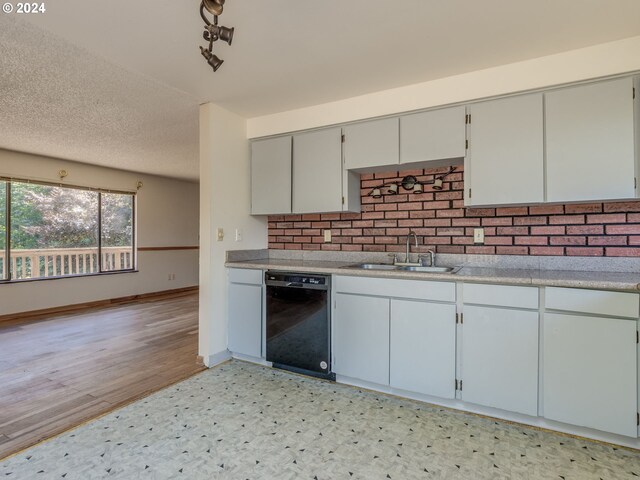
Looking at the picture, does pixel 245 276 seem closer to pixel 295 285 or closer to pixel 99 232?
pixel 295 285

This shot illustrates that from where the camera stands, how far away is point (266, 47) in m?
2.15

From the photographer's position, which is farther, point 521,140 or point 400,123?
point 400,123

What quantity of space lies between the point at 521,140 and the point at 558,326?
1.22 metres

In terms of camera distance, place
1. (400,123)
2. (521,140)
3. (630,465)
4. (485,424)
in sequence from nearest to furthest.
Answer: (630,465) → (485,424) → (521,140) → (400,123)

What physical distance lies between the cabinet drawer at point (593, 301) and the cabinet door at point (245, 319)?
2143 millimetres

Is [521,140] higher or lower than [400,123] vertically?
lower

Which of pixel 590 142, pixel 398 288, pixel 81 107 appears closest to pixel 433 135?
pixel 590 142

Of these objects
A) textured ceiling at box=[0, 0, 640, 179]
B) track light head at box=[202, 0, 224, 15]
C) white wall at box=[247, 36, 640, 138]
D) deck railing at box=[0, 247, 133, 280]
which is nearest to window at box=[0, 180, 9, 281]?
deck railing at box=[0, 247, 133, 280]

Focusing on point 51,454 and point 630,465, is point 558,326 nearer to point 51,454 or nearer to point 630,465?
point 630,465

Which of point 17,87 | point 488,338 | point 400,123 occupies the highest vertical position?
point 17,87

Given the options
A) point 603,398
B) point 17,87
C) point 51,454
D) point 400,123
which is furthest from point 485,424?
point 17,87

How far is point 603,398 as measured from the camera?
1861mm

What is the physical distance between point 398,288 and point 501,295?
636 mm

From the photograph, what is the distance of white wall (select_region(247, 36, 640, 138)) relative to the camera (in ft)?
6.79
